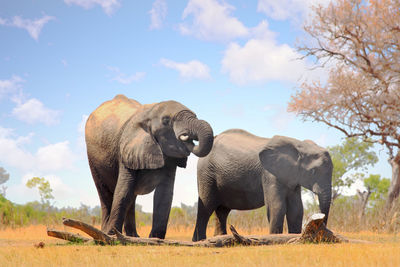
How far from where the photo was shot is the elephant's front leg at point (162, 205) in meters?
9.34

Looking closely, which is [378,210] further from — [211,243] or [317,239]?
Answer: [211,243]

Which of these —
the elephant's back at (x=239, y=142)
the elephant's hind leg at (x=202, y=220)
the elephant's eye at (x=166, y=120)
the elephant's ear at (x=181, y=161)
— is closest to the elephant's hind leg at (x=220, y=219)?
the elephant's hind leg at (x=202, y=220)

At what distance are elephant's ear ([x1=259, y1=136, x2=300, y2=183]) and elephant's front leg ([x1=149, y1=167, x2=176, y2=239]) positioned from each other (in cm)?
284

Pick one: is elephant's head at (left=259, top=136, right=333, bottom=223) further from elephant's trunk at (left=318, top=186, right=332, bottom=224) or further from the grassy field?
the grassy field

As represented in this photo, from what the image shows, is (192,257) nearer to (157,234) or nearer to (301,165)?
(157,234)

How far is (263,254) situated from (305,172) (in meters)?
4.15

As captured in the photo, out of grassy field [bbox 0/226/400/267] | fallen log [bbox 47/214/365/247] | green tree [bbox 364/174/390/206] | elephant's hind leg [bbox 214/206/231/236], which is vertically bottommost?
grassy field [bbox 0/226/400/267]

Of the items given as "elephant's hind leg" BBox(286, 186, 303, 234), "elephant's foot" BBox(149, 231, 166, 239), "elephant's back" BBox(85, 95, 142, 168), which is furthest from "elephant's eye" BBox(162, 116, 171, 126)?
"elephant's hind leg" BBox(286, 186, 303, 234)

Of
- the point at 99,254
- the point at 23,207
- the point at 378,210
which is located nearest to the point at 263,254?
the point at 99,254

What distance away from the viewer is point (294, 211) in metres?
11.1

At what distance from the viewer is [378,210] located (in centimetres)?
1886

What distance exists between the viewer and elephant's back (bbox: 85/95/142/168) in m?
A: 10.6

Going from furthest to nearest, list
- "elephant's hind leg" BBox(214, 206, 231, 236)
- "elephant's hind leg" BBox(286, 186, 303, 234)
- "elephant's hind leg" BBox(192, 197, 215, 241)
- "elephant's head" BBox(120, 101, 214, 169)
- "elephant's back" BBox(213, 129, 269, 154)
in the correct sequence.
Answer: "elephant's hind leg" BBox(214, 206, 231, 236), "elephant's hind leg" BBox(192, 197, 215, 241), "elephant's back" BBox(213, 129, 269, 154), "elephant's hind leg" BBox(286, 186, 303, 234), "elephant's head" BBox(120, 101, 214, 169)

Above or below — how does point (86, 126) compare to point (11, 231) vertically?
above
